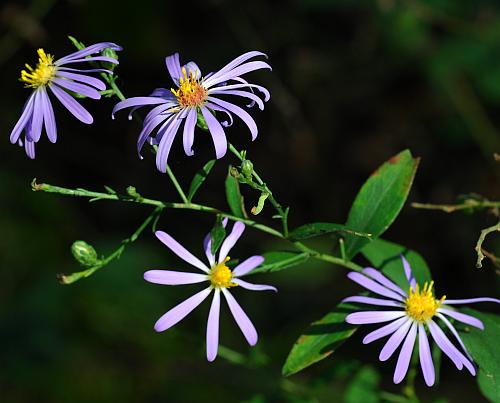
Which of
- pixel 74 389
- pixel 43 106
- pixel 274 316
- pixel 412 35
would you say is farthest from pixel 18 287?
pixel 412 35

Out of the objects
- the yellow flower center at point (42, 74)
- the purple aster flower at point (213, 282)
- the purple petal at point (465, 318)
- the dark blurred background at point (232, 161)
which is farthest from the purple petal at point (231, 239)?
the dark blurred background at point (232, 161)

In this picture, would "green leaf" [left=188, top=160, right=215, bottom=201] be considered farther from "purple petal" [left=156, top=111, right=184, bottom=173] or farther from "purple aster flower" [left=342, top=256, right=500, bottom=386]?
"purple aster flower" [left=342, top=256, right=500, bottom=386]

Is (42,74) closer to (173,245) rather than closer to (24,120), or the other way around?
(24,120)

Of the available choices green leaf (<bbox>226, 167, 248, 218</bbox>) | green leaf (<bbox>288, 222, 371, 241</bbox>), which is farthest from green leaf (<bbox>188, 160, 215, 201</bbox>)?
green leaf (<bbox>288, 222, 371, 241</bbox>)

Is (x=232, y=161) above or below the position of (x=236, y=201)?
above

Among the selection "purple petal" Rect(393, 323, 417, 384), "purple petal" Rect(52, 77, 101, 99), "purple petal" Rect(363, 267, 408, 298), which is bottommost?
"purple petal" Rect(393, 323, 417, 384)

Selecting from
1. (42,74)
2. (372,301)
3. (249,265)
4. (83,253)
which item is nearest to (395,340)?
(372,301)
